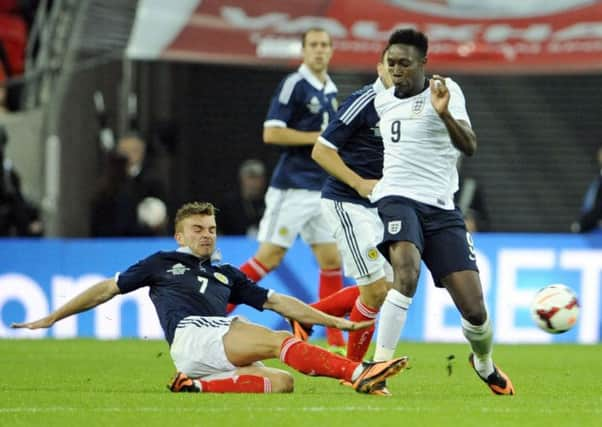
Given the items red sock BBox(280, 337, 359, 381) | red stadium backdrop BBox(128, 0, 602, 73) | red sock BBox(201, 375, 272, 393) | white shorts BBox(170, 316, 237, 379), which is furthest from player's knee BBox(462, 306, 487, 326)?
red stadium backdrop BBox(128, 0, 602, 73)

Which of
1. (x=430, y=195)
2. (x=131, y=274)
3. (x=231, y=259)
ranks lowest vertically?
(x=231, y=259)

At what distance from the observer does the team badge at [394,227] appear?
8422 millimetres

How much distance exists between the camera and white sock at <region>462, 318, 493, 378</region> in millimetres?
8609

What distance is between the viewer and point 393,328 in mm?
8383

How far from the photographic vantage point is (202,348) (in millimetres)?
8469

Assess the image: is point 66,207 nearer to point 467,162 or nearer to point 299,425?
point 467,162

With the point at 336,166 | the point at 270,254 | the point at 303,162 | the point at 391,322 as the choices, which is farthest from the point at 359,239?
the point at 270,254

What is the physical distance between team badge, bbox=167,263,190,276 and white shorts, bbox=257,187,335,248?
3108 mm

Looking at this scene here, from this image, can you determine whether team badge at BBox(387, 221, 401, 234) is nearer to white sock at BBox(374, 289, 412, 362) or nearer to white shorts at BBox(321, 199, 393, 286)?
white sock at BBox(374, 289, 412, 362)

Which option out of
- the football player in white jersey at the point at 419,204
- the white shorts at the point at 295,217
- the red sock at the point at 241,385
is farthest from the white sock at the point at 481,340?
the white shorts at the point at 295,217

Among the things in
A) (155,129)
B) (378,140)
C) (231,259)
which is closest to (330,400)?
(378,140)

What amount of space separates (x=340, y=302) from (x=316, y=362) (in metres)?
1.93

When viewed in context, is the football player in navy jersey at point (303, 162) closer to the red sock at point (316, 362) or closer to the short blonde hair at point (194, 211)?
the short blonde hair at point (194, 211)

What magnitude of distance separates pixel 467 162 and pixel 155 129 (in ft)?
12.5
